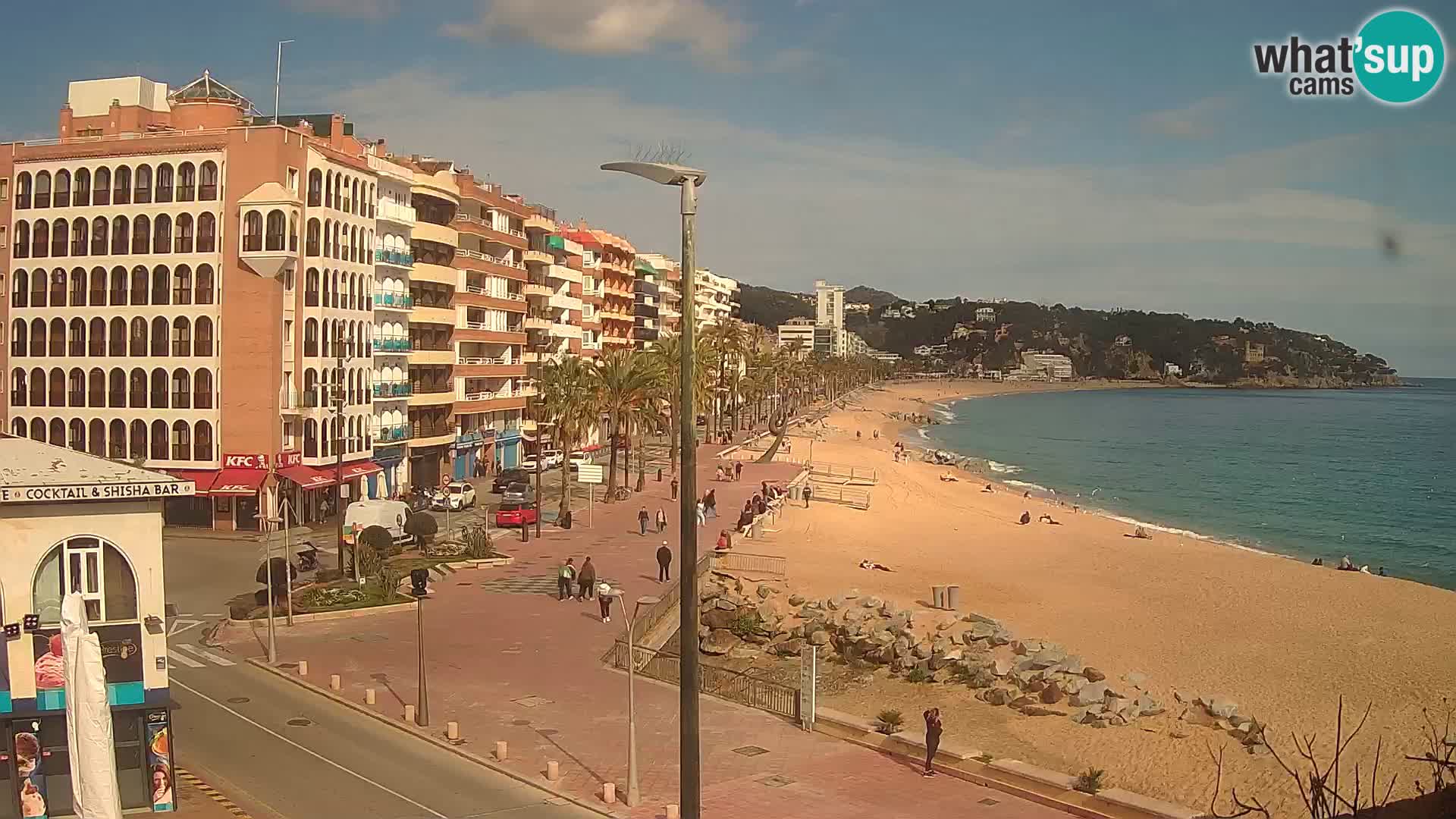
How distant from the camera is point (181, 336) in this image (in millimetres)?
53344

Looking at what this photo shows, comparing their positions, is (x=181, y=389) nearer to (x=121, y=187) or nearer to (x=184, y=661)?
(x=121, y=187)

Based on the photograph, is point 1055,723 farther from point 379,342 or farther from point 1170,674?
point 379,342

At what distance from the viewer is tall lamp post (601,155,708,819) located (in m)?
13.9

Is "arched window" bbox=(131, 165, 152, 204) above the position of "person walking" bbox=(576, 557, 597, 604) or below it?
above

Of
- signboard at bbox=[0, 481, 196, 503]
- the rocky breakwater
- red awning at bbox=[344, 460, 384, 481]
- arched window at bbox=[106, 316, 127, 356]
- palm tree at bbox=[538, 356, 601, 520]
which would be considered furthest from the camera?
palm tree at bbox=[538, 356, 601, 520]

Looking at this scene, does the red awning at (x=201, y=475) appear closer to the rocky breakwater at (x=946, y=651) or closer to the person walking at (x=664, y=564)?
the person walking at (x=664, y=564)

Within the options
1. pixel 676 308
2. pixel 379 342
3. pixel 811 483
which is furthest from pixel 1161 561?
pixel 676 308

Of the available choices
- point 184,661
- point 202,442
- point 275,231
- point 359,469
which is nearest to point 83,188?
point 275,231

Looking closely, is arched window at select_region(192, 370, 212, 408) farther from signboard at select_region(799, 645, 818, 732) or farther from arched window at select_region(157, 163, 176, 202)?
signboard at select_region(799, 645, 818, 732)

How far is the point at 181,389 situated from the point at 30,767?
38940mm

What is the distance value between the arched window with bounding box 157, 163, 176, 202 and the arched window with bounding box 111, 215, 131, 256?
201 cm

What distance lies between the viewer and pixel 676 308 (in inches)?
5344

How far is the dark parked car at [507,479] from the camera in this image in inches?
2489

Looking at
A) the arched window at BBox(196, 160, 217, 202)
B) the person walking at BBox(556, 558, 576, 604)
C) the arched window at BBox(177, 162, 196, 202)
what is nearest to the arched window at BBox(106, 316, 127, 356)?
the arched window at BBox(177, 162, 196, 202)
